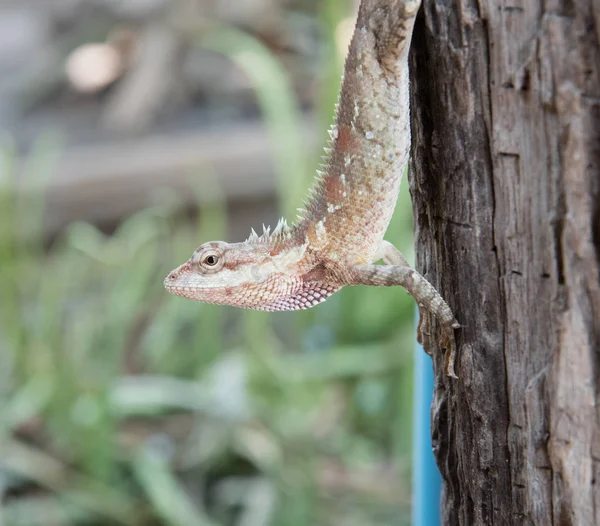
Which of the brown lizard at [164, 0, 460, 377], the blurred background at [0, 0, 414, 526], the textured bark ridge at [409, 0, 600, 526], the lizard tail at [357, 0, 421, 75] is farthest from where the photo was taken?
the blurred background at [0, 0, 414, 526]

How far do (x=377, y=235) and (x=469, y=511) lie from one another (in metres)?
0.64

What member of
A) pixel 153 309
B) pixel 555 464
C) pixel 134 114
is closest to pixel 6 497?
pixel 153 309

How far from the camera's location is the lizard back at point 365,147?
62.9 inches

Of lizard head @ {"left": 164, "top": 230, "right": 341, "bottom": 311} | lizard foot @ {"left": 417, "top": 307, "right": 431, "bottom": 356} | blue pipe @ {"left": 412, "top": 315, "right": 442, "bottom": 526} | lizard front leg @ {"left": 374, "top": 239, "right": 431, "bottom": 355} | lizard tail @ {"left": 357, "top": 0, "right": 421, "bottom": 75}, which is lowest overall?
blue pipe @ {"left": 412, "top": 315, "right": 442, "bottom": 526}

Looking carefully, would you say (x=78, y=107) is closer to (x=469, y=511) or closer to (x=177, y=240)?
(x=177, y=240)

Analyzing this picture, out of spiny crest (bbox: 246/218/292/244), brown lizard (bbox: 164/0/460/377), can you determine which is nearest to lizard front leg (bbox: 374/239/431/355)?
brown lizard (bbox: 164/0/460/377)

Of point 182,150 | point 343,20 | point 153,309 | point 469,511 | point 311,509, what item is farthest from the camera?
point 182,150

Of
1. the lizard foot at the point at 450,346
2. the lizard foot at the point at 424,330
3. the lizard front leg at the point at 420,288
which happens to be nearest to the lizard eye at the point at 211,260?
the lizard front leg at the point at 420,288

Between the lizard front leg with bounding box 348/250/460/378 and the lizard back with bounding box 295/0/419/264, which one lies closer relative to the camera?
the lizard front leg with bounding box 348/250/460/378

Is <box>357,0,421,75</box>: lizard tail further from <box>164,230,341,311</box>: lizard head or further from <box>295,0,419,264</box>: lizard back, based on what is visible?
<box>164,230,341,311</box>: lizard head

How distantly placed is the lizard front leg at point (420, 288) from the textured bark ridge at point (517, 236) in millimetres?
27

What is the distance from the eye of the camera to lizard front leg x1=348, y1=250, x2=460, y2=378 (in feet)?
4.83

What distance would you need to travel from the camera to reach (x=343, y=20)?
4.48 meters

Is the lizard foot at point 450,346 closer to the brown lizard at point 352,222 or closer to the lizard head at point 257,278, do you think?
the brown lizard at point 352,222
